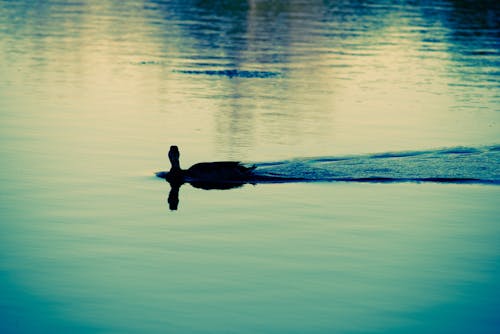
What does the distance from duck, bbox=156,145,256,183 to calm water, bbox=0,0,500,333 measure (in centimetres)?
31

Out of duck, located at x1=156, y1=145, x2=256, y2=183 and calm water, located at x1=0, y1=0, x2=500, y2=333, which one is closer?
calm water, located at x1=0, y1=0, x2=500, y2=333

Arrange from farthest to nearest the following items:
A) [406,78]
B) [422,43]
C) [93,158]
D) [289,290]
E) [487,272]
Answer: [422,43] < [406,78] < [93,158] < [487,272] < [289,290]

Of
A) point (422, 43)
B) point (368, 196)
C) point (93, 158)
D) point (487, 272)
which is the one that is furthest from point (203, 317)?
point (422, 43)

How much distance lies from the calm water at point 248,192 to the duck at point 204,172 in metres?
0.31

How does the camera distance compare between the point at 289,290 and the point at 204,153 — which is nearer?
the point at 289,290

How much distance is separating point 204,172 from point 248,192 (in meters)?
0.81

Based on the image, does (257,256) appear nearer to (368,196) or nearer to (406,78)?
(368,196)

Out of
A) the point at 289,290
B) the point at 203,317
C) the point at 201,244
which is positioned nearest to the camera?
the point at 203,317

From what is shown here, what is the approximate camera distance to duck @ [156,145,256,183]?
16469 mm

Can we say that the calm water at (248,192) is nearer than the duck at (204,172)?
Yes

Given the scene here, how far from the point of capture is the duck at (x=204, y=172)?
16.5 meters

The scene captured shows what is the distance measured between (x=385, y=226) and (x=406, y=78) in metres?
15.8

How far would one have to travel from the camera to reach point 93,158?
18266 millimetres

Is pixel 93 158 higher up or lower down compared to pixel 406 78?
lower down
